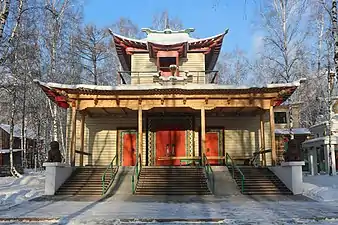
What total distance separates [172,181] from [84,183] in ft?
12.8

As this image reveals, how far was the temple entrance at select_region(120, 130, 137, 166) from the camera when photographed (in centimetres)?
2012

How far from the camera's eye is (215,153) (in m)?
20.2

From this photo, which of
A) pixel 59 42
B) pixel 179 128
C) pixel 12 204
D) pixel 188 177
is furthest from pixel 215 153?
pixel 59 42

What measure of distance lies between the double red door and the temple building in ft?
0.19

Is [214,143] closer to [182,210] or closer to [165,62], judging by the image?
[165,62]

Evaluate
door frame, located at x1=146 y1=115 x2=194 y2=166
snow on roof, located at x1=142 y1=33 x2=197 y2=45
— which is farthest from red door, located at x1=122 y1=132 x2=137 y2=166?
snow on roof, located at x1=142 y1=33 x2=197 y2=45

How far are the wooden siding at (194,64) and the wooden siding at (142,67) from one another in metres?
1.93

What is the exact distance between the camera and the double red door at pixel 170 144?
19891 millimetres

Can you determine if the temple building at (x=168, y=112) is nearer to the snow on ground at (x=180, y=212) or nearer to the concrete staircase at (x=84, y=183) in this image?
the concrete staircase at (x=84, y=183)

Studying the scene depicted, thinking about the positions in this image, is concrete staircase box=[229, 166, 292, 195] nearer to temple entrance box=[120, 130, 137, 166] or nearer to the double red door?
the double red door

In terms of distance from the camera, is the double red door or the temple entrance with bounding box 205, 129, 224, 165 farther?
the temple entrance with bounding box 205, 129, 224, 165

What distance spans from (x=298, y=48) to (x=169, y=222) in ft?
63.4

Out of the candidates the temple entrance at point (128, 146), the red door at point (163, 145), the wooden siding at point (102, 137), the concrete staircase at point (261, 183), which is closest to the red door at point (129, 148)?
the temple entrance at point (128, 146)

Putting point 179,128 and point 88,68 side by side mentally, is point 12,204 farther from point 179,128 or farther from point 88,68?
point 88,68
